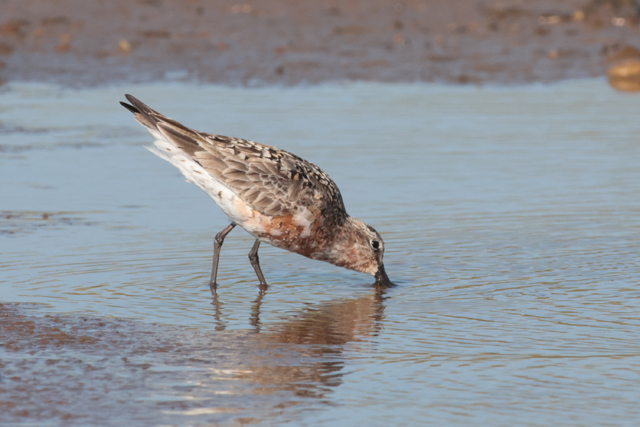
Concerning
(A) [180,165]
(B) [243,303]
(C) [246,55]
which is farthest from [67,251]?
(C) [246,55]

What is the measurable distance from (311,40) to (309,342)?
14502mm

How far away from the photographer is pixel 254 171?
8.88 m

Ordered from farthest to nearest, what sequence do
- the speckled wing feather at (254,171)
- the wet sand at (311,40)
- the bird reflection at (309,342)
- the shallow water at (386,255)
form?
the wet sand at (311,40) → the speckled wing feather at (254,171) → the bird reflection at (309,342) → the shallow water at (386,255)

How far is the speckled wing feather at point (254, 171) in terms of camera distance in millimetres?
8812

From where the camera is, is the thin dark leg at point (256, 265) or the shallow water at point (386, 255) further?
the thin dark leg at point (256, 265)

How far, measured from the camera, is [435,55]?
20422 millimetres

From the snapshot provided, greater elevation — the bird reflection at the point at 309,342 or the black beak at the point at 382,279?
the black beak at the point at 382,279

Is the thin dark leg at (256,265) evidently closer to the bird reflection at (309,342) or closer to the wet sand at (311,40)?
the bird reflection at (309,342)

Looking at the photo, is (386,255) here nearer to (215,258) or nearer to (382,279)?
(382,279)

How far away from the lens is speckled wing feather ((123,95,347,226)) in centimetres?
881

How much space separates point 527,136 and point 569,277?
19.6 feet

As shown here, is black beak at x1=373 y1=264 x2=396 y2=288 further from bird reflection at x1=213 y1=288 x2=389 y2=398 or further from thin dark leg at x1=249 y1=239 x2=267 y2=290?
thin dark leg at x1=249 y1=239 x2=267 y2=290

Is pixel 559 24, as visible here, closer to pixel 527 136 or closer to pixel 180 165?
pixel 527 136

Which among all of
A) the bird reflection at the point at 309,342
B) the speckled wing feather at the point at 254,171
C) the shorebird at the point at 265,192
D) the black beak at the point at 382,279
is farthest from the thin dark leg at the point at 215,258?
the black beak at the point at 382,279
